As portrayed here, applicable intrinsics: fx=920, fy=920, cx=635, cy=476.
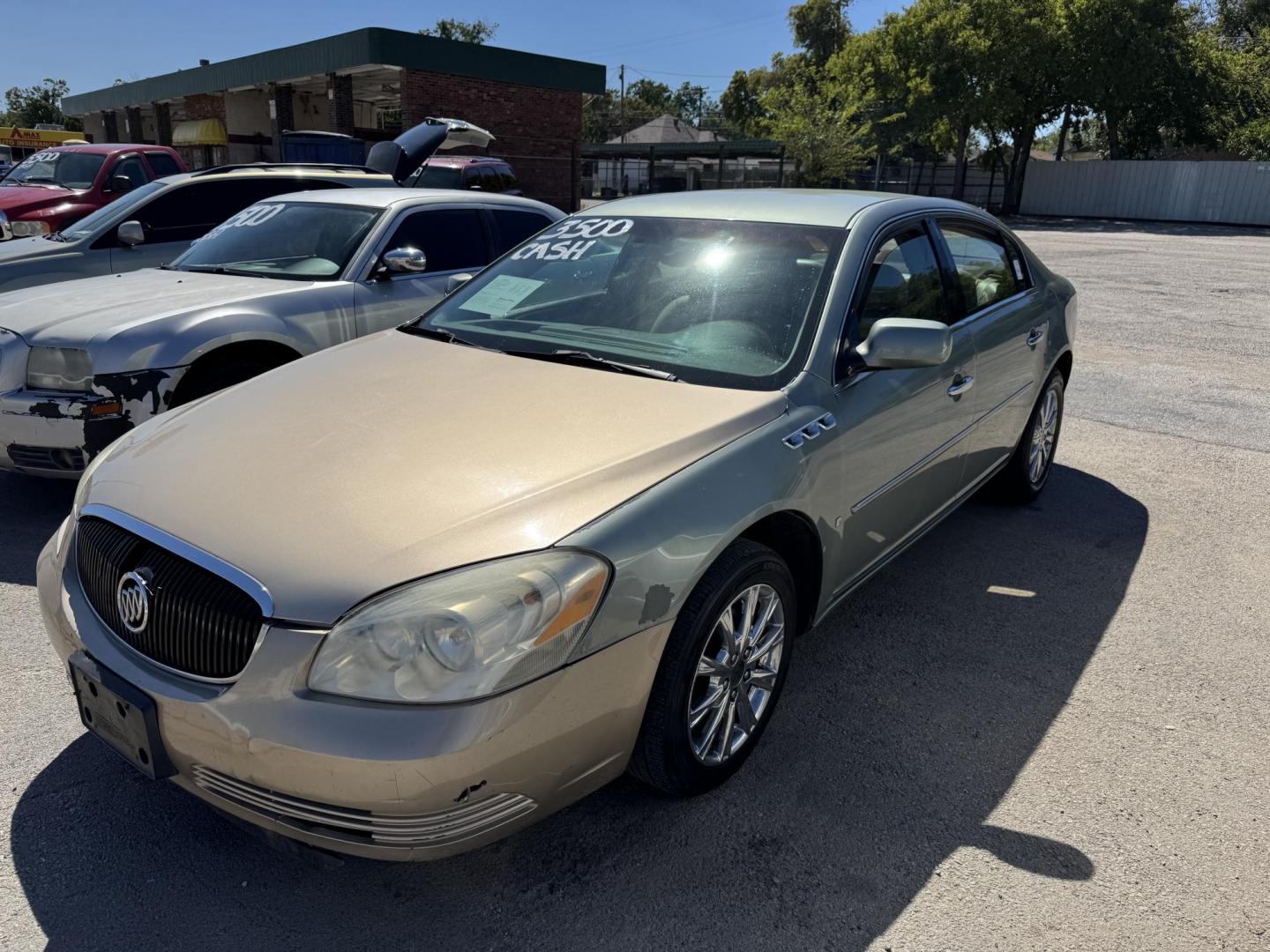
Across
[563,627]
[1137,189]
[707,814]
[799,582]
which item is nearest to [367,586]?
[563,627]

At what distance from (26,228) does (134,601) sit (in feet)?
34.2

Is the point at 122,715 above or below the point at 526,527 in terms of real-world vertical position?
below

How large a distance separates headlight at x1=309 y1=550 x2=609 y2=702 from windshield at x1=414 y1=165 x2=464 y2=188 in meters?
13.3

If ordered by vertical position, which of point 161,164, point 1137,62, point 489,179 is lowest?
point 489,179

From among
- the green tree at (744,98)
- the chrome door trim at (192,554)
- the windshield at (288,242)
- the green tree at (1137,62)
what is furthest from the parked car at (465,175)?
the green tree at (744,98)

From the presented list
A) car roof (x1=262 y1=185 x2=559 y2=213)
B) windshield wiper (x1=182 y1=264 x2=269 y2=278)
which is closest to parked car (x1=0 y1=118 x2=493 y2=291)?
car roof (x1=262 y1=185 x2=559 y2=213)

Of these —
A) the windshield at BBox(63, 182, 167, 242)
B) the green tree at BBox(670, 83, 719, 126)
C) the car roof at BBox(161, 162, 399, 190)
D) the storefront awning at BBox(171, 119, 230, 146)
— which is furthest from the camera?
the green tree at BBox(670, 83, 719, 126)

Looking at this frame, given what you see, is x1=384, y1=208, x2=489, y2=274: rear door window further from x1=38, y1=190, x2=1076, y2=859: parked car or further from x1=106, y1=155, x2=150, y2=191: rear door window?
x1=106, y1=155, x2=150, y2=191: rear door window

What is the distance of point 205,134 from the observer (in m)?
32.5

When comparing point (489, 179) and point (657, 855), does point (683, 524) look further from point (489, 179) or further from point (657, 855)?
point (489, 179)

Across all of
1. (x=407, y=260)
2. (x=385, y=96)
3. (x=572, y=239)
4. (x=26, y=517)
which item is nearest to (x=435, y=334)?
(x=572, y=239)

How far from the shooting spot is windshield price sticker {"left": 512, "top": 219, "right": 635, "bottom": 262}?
147 inches

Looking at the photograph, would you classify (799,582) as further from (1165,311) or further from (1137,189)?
(1137,189)

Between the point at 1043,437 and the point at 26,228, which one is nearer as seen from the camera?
the point at 1043,437
